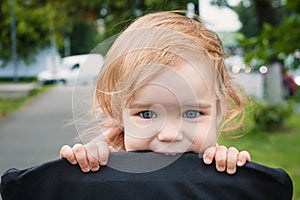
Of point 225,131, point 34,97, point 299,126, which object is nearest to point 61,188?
point 225,131

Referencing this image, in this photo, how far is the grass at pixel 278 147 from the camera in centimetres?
655

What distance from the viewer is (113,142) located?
5.17ft

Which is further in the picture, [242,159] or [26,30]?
[26,30]

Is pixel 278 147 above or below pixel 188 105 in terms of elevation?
below

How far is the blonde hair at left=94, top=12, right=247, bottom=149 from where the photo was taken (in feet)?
4.39

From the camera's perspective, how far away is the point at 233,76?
5.39 ft

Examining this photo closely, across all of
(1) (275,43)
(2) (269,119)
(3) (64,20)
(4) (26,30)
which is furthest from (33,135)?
(4) (26,30)

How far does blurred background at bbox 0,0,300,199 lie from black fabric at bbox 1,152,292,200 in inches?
10.1

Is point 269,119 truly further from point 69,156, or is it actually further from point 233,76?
point 69,156

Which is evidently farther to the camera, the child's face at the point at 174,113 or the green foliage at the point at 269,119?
the green foliage at the point at 269,119

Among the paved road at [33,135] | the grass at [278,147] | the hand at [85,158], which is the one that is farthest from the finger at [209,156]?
the grass at [278,147]

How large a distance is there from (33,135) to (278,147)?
14.2 feet

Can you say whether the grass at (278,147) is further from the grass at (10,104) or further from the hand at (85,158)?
the grass at (10,104)

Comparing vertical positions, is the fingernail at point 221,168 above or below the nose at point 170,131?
below
